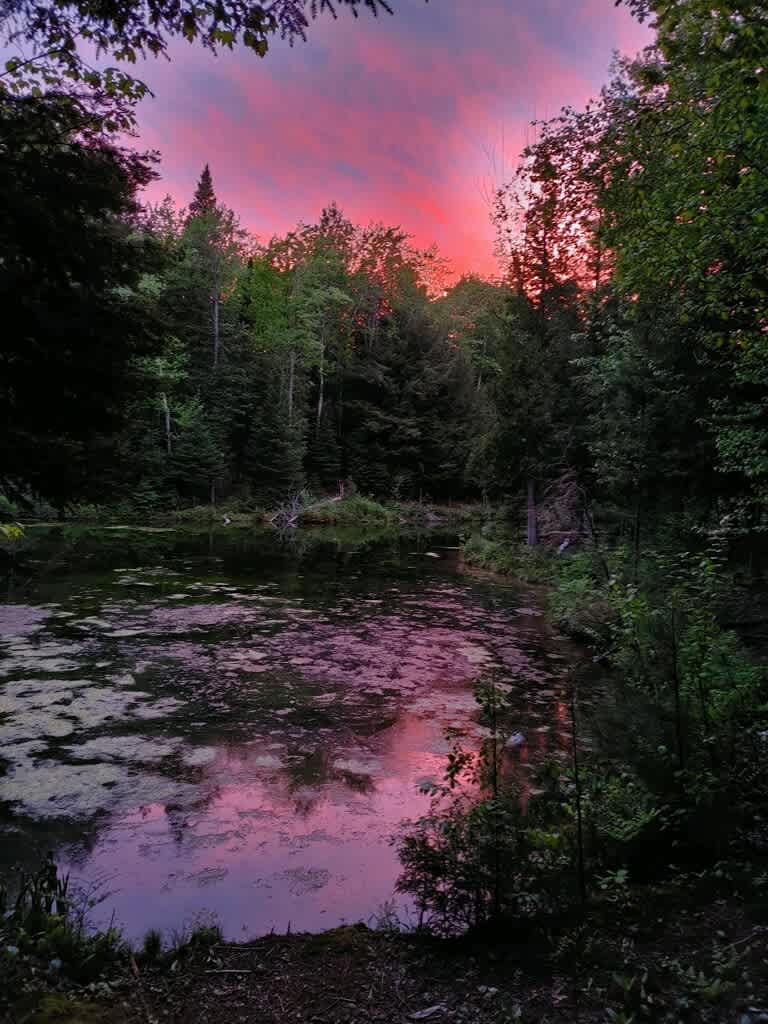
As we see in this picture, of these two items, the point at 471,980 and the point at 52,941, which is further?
the point at 52,941

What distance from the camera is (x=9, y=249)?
377 centimetres

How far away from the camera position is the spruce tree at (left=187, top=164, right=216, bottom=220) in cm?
4562

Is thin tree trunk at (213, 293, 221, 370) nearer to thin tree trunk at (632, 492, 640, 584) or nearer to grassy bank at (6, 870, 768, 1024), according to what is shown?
thin tree trunk at (632, 492, 640, 584)

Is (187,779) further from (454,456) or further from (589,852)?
(454,456)

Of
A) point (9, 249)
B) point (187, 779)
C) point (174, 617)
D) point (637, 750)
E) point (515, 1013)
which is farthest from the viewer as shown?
point (174, 617)

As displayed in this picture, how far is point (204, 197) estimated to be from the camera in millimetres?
47188

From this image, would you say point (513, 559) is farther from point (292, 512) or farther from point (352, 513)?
point (352, 513)

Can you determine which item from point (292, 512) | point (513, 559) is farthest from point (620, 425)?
point (292, 512)

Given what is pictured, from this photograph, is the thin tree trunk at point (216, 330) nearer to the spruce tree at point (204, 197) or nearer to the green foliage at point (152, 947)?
the spruce tree at point (204, 197)

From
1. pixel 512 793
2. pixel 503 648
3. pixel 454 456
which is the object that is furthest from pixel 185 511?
pixel 512 793

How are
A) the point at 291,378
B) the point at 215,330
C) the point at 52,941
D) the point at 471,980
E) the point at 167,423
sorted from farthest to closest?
the point at 291,378 < the point at 215,330 < the point at 167,423 < the point at 52,941 < the point at 471,980

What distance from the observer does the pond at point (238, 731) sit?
447 centimetres

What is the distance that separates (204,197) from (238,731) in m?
49.3

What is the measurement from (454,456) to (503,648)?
117 feet
